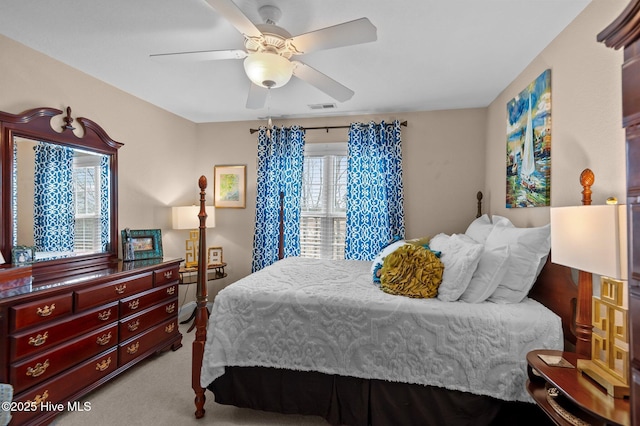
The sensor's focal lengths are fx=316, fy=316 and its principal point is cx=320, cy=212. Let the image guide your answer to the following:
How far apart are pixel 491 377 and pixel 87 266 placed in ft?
10.2

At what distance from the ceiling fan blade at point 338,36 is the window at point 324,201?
2307 millimetres

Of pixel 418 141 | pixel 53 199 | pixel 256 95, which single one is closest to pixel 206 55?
pixel 256 95

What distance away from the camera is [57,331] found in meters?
2.09

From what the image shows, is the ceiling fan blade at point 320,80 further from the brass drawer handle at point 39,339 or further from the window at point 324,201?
the brass drawer handle at point 39,339

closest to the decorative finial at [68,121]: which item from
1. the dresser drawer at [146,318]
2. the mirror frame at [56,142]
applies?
the mirror frame at [56,142]

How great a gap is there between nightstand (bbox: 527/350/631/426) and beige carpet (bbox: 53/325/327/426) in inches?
50.8

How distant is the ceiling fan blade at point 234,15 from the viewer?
1.49 m

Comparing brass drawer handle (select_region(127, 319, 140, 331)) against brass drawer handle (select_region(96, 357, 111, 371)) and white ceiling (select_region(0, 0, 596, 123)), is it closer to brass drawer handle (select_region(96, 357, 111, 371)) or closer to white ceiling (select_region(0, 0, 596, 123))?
brass drawer handle (select_region(96, 357, 111, 371))

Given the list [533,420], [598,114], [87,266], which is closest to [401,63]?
[598,114]

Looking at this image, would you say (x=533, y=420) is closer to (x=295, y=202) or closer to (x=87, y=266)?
(x=295, y=202)

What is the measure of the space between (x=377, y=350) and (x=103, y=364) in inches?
82.4

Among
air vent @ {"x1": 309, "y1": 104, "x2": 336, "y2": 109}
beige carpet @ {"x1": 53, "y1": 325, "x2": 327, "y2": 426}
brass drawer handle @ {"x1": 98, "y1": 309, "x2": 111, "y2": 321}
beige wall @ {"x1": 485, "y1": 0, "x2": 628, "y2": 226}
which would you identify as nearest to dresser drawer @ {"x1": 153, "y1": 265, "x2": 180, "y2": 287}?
brass drawer handle @ {"x1": 98, "y1": 309, "x2": 111, "y2": 321}

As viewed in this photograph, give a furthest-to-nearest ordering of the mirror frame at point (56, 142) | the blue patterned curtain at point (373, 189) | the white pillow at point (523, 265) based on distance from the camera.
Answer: the blue patterned curtain at point (373, 189), the mirror frame at point (56, 142), the white pillow at point (523, 265)

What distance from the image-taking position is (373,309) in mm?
1896
